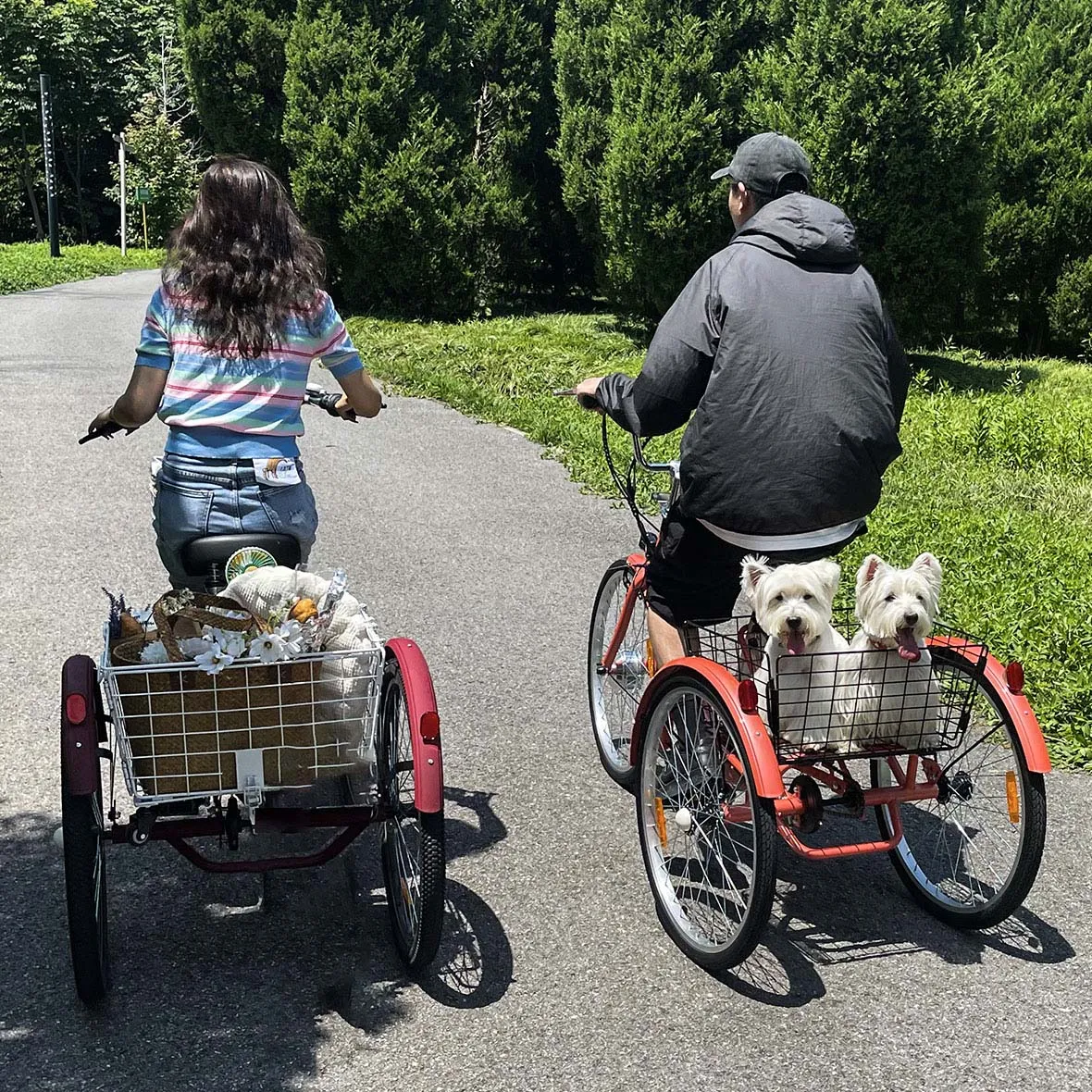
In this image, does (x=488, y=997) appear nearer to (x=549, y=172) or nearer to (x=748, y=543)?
(x=748, y=543)

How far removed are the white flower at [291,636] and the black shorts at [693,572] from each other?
119cm

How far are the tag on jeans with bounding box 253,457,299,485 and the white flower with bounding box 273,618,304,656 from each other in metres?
Result: 0.57

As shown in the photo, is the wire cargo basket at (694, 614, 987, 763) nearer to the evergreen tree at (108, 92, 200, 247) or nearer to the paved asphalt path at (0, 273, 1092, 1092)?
the paved asphalt path at (0, 273, 1092, 1092)

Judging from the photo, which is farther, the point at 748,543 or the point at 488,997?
the point at 748,543

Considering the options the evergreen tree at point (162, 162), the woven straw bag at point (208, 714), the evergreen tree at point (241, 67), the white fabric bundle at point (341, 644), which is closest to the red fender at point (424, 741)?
the white fabric bundle at point (341, 644)

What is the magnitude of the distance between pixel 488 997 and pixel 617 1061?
411mm

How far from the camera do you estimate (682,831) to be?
11.8 feet

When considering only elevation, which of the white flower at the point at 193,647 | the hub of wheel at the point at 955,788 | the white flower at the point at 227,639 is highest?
the white flower at the point at 227,639

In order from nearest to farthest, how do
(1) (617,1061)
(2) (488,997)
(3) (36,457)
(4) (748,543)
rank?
1. (1) (617,1061)
2. (2) (488,997)
3. (4) (748,543)
4. (3) (36,457)

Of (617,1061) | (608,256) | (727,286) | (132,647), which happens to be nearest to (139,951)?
(132,647)

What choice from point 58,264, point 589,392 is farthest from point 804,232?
point 58,264

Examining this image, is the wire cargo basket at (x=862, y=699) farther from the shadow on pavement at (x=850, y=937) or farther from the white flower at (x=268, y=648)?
the white flower at (x=268, y=648)

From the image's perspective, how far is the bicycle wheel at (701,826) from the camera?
3.09 meters

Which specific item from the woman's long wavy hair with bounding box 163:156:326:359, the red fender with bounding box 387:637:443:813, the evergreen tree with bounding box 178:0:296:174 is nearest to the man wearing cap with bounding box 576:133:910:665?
the red fender with bounding box 387:637:443:813
